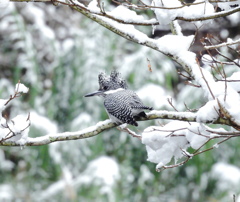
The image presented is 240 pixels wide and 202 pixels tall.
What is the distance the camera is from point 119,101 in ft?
9.55

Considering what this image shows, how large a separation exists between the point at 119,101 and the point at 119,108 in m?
0.12

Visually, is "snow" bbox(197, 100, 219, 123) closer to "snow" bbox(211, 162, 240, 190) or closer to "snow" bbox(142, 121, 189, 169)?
"snow" bbox(142, 121, 189, 169)

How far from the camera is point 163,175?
234 inches

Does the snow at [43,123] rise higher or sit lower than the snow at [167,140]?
lower

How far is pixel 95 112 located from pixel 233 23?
2472 mm

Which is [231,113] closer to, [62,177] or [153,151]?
[153,151]

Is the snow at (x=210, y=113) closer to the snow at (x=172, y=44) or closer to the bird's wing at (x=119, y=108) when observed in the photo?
the snow at (x=172, y=44)

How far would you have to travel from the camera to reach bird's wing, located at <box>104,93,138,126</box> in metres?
2.62

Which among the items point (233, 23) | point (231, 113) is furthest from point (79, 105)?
point (231, 113)

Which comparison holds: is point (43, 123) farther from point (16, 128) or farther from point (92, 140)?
point (16, 128)

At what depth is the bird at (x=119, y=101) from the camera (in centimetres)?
263

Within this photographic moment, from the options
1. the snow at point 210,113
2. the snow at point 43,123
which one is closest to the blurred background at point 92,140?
the snow at point 43,123

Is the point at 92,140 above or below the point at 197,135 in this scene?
below

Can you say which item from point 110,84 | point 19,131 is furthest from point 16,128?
point 110,84
